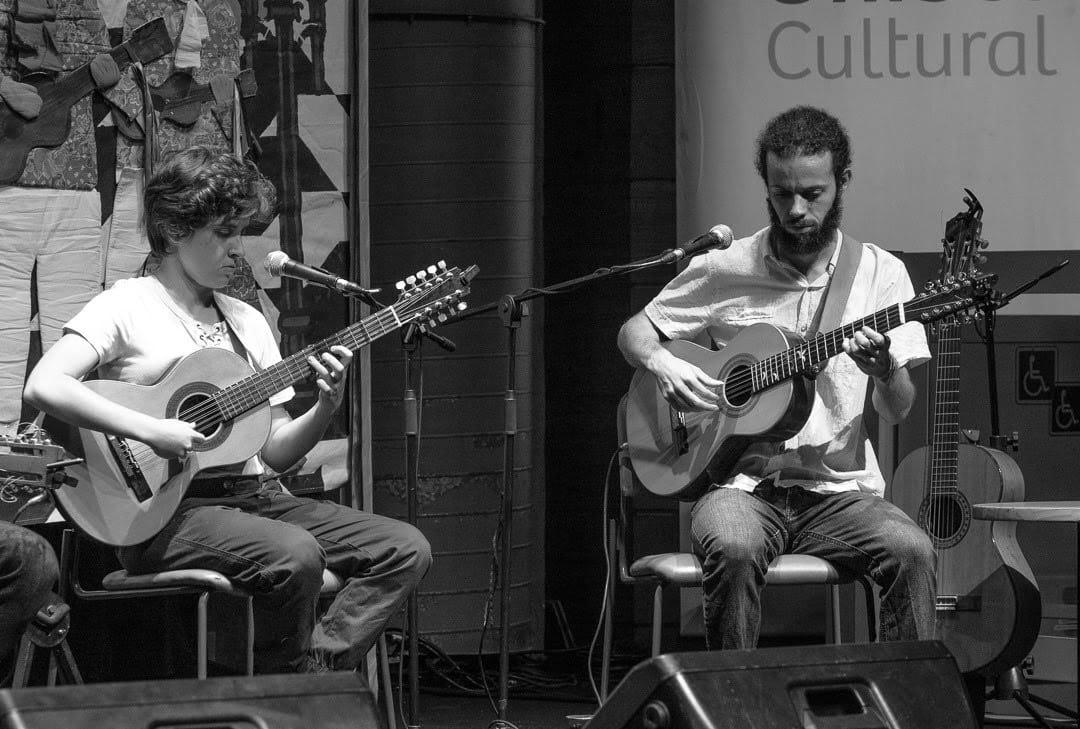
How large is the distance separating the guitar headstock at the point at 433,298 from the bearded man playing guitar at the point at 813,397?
1.76 feet

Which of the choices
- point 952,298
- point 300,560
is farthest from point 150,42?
point 952,298

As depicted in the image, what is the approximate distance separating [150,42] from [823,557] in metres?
2.13

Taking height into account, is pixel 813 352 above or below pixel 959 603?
above

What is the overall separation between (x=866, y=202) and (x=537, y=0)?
1420 mm

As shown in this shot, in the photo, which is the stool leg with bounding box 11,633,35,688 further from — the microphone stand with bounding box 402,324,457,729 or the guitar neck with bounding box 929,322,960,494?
the guitar neck with bounding box 929,322,960,494

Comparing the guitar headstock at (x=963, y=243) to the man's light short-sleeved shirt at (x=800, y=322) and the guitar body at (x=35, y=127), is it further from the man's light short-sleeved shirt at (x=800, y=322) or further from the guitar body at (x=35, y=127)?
the guitar body at (x=35, y=127)

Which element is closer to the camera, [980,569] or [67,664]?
[67,664]

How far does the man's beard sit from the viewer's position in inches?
145

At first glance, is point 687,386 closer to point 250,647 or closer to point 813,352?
point 813,352

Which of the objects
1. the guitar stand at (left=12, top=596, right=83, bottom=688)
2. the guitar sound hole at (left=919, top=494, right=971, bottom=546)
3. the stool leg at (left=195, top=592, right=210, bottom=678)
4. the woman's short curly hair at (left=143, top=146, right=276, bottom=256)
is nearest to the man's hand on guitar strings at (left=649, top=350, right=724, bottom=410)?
the guitar sound hole at (left=919, top=494, right=971, bottom=546)

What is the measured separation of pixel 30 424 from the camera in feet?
11.5

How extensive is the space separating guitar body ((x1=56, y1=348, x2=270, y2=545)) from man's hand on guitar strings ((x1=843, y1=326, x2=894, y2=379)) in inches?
53.2

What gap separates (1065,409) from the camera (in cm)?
445

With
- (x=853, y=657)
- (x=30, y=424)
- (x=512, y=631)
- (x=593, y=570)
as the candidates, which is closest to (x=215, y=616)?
(x=30, y=424)
